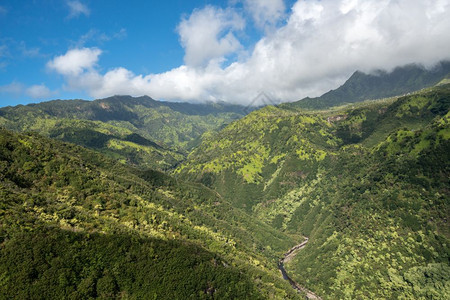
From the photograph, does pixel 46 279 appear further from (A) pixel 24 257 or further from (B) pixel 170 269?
(B) pixel 170 269

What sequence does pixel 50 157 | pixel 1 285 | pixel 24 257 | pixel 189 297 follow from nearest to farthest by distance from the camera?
pixel 1 285 < pixel 24 257 < pixel 189 297 < pixel 50 157

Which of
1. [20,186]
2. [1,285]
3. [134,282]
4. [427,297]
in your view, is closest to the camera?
[1,285]

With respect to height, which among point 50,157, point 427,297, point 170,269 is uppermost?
point 50,157

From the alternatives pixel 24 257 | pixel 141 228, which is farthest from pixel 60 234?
pixel 141 228

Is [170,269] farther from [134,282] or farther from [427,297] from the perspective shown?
[427,297]

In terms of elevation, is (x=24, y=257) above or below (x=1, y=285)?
above

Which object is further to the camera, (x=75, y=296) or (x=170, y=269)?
(x=170, y=269)
